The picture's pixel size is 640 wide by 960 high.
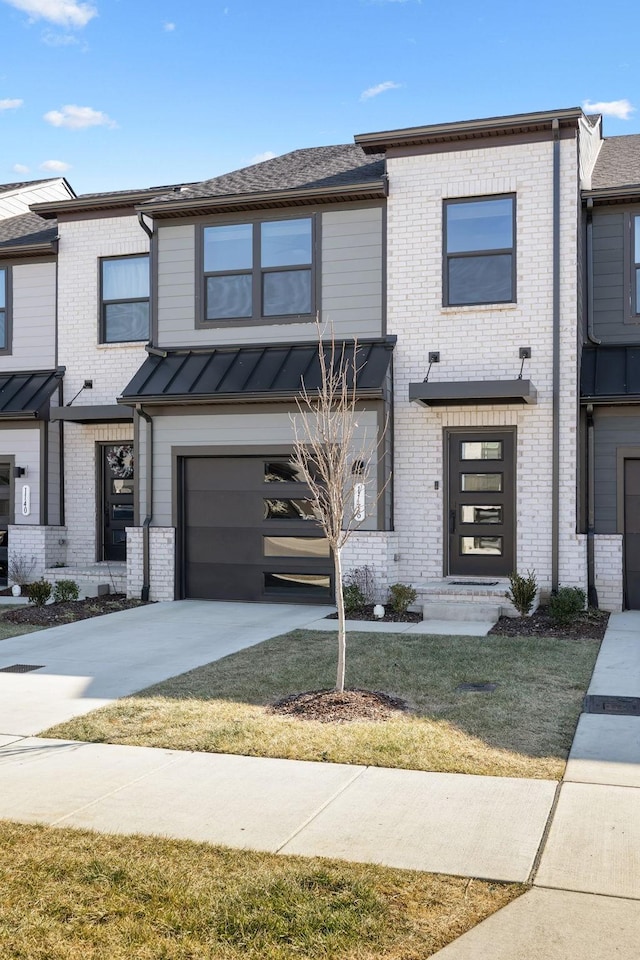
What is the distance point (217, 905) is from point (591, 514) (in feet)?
34.7

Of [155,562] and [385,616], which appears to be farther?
[155,562]

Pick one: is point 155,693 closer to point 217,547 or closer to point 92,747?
point 92,747

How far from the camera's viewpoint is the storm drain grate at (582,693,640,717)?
7520 mm

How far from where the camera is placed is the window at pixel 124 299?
645 inches

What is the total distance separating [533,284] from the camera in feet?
44.2

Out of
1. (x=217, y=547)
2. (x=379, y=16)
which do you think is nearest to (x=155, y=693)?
(x=217, y=547)

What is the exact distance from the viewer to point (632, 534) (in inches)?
534

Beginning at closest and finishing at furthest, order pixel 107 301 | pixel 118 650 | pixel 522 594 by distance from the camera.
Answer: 1. pixel 118 650
2. pixel 522 594
3. pixel 107 301

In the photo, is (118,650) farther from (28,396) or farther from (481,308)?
(28,396)

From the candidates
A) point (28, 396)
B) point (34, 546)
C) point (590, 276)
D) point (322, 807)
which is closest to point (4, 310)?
point (28, 396)

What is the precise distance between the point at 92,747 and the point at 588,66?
529 inches

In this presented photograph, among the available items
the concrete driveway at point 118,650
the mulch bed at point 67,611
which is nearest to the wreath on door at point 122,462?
the mulch bed at point 67,611

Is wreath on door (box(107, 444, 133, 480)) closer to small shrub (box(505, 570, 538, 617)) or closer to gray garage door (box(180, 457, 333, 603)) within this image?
gray garage door (box(180, 457, 333, 603))

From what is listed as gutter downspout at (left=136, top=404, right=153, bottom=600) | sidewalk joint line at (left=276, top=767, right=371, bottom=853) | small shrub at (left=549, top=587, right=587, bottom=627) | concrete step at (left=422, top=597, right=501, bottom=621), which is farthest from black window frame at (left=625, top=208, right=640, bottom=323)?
sidewalk joint line at (left=276, top=767, right=371, bottom=853)
